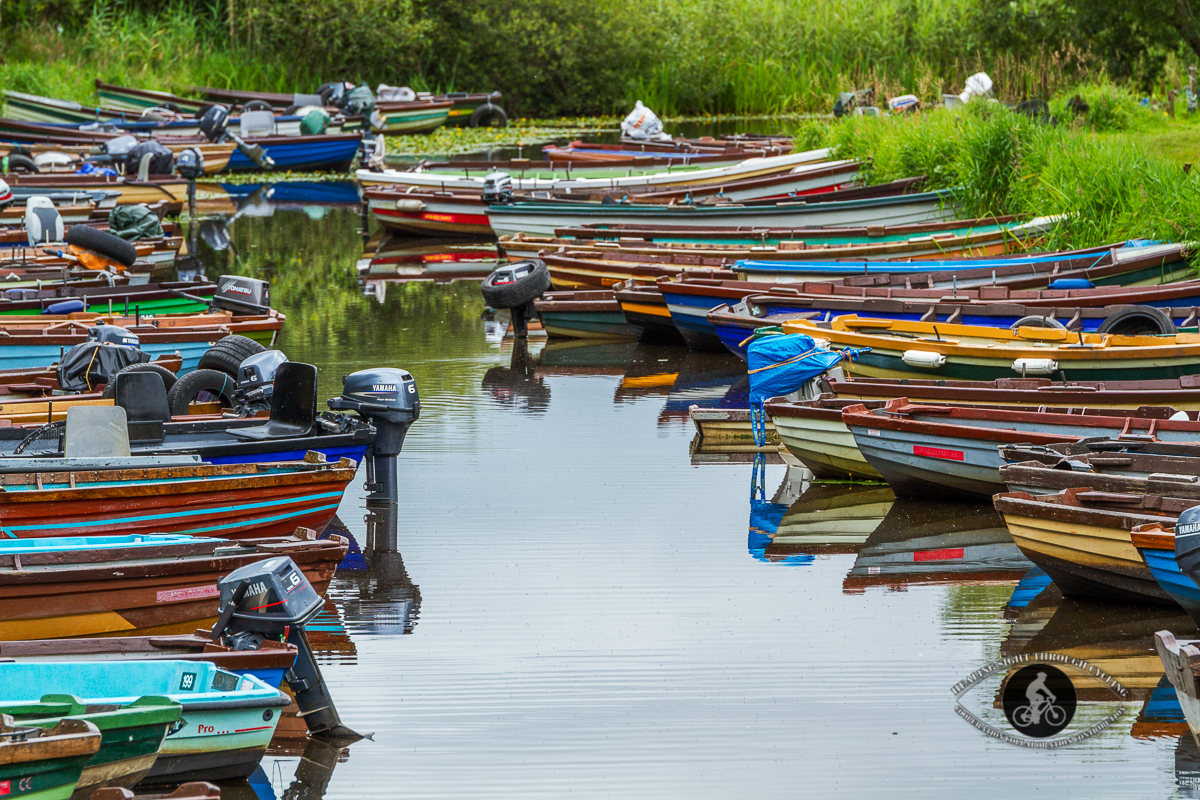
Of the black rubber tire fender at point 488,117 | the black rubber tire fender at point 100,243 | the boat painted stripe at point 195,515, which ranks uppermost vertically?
the black rubber tire fender at point 488,117

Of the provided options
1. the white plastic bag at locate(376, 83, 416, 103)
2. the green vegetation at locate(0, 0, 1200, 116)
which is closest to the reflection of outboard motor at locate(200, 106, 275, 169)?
the green vegetation at locate(0, 0, 1200, 116)

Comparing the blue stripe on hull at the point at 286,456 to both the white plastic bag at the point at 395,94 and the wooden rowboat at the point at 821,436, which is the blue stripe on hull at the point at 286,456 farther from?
the white plastic bag at the point at 395,94

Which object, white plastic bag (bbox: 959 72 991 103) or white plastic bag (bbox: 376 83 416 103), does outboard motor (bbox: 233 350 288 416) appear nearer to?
white plastic bag (bbox: 959 72 991 103)

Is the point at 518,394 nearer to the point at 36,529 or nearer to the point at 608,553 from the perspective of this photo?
the point at 608,553

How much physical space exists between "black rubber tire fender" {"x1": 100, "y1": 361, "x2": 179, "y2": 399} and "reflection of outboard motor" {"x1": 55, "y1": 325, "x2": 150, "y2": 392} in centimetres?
13

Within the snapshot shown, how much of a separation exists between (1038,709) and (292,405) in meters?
4.69

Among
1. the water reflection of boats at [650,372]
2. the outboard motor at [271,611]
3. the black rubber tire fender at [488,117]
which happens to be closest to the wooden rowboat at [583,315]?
the water reflection of boats at [650,372]

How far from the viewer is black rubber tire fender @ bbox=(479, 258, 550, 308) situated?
49.5 feet

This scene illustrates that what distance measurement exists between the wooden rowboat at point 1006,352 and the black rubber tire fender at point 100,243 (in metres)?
7.86

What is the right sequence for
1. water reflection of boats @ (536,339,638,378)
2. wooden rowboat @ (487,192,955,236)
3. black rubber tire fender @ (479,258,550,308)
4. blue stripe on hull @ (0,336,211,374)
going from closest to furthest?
blue stripe on hull @ (0,336,211,374), water reflection of boats @ (536,339,638,378), black rubber tire fender @ (479,258,550,308), wooden rowboat @ (487,192,955,236)

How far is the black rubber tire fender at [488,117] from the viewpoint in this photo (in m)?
37.6

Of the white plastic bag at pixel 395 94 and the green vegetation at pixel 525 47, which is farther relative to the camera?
the green vegetation at pixel 525 47

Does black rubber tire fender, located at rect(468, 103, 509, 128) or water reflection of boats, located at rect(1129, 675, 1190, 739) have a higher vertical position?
black rubber tire fender, located at rect(468, 103, 509, 128)

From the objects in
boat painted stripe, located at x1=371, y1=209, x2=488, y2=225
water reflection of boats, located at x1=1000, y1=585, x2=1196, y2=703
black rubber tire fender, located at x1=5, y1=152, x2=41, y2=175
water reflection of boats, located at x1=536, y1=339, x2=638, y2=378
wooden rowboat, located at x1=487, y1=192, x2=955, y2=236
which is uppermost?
black rubber tire fender, located at x1=5, y1=152, x2=41, y2=175
